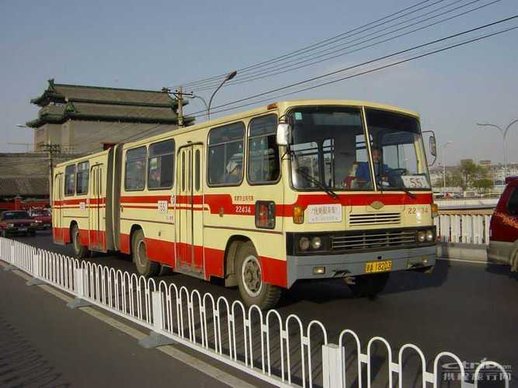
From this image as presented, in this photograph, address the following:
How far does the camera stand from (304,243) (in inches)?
286

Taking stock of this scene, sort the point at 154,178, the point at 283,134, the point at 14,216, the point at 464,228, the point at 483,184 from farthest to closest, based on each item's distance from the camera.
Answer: the point at 483,184 < the point at 14,216 < the point at 464,228 < the point at 154,178 < the point at 283,134

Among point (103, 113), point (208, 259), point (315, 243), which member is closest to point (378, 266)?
point (315, 243)

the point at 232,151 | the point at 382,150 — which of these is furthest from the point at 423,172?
the point at 232,151

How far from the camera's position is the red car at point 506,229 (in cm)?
965

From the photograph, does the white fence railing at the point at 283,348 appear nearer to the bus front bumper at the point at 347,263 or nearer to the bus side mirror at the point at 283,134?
the bus front bumper at the point at 347,263

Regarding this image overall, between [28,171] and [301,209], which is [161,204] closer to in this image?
[301,209]

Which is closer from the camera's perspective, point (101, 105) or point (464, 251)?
point (464, 251)

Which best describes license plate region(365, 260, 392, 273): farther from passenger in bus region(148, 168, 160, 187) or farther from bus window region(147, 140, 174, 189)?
passenger in bus region(148, 168, 160, 187)

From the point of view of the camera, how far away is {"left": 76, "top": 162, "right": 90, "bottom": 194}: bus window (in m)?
16.0

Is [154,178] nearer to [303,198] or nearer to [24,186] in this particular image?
[303,198]

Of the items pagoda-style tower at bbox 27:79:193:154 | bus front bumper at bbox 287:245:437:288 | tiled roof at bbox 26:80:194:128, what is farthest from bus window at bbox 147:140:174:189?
tiled roof at bbox 26:80:194:128

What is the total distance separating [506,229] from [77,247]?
12.3 metres

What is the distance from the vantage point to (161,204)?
1119cm

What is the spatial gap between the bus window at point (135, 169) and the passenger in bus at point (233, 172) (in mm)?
3907
